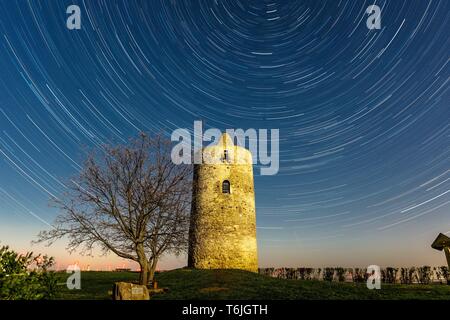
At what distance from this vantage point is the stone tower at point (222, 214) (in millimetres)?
31094

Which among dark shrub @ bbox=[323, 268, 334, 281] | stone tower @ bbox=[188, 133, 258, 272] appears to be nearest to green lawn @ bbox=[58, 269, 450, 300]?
stone tower @ bbox=[188, 133, 258, 272]

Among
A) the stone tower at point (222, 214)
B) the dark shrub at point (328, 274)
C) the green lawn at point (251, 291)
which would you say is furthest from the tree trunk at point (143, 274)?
the dark shrub at point (328, 274)

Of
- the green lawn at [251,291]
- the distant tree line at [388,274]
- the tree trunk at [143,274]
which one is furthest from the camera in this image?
the distant tree line at [388,274]

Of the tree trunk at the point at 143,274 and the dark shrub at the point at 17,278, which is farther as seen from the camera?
the tree trunk at the point at 143,274

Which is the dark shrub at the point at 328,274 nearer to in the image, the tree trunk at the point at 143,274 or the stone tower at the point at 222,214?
the stone tower at the point at 222,214

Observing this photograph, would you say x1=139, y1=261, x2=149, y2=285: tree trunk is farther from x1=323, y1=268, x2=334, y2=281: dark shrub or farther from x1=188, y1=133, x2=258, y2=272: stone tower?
x1=323, y1=268, x2=334, y2=281: dark shrub

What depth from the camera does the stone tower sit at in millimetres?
31094

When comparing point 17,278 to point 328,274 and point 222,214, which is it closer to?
point 222,214

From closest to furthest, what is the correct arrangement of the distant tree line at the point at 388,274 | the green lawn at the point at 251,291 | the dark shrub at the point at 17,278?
the dark shrub at the point at 17,278, the green lawn at the point at 251,291, the distant tree line at the point at 388,274

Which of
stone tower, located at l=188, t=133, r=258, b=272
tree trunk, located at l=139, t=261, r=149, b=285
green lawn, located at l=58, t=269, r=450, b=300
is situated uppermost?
stone tower, located at l=188, t=133, r=258, b=272

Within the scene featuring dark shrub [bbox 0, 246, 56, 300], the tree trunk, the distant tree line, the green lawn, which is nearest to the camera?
dark shrub [bbox 0, 246, 56, 300]

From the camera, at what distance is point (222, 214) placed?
31547mm

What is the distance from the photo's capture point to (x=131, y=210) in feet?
65.2
